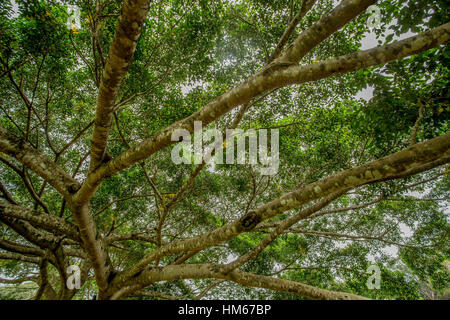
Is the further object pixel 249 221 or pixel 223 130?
pixel 223 130

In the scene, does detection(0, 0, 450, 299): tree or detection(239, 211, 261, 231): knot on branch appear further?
detection(239, 211, 261, 231): knot on branch

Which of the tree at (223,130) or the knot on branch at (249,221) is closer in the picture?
the tree at (223,130)

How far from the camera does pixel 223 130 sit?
569cm

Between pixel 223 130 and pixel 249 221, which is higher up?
pixel 223 130

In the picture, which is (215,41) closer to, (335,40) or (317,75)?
(335,40)

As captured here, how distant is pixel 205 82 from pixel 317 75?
14.1 ft

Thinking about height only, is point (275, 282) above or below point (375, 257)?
above

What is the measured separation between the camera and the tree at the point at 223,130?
6.73 ft

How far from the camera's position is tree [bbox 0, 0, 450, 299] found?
205 cm

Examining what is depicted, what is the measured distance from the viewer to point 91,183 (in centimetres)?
283

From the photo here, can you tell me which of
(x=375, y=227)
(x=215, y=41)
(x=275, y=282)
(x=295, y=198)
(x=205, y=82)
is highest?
(x=215, y=41)

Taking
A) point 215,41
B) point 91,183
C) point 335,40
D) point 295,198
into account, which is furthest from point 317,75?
point 215,41
